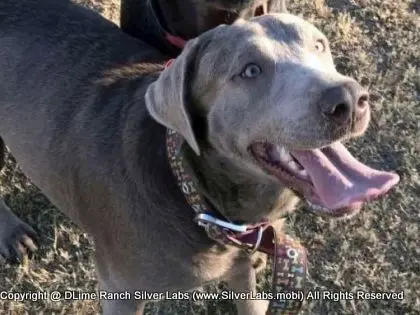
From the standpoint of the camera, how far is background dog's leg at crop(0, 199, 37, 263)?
145 inches

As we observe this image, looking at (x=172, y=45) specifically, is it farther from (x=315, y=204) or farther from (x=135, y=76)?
(x=315, y=204)

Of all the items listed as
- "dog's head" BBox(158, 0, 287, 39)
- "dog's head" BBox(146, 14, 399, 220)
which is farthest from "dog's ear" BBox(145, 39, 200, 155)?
"dog's head" BBox(158, 0, 287, 39)

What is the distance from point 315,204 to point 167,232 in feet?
2.11

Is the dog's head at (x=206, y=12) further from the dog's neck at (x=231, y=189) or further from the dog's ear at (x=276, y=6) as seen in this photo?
the dog's neck at (x=231, y=189)

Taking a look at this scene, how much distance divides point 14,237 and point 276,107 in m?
2.02

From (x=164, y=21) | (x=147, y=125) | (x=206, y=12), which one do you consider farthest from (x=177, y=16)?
(x=147, y=125)

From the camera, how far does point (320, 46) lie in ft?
8.16

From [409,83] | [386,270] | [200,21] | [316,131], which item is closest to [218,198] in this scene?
[316,131]

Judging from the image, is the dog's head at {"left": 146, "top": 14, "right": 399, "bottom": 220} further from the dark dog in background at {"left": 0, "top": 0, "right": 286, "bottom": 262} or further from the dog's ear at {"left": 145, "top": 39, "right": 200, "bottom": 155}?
the dark dog in background at {"left": 0, "top": 0, "right": 286, "bottom": 262}

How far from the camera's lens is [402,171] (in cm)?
400

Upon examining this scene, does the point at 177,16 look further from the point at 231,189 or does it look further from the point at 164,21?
the point at 231,189

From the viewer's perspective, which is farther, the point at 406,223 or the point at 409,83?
the point at 409,83

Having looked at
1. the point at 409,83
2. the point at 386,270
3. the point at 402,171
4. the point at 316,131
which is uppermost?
the point at 316,131

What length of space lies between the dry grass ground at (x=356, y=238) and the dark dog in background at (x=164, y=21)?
0.39ft
